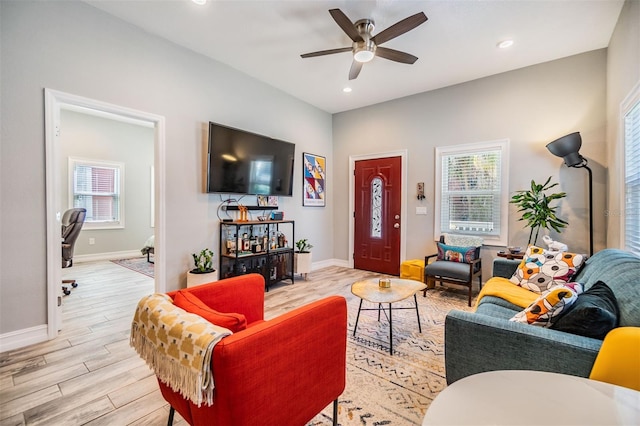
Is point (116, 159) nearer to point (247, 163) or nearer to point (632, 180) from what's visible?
point (247, 163)

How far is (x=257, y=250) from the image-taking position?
400 centimetres

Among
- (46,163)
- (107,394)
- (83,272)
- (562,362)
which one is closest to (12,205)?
(46,163)

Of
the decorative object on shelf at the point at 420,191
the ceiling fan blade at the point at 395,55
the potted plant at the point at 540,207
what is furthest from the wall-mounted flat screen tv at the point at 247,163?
the potted plant at the point at 540,207

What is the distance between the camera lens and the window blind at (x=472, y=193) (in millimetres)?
4043

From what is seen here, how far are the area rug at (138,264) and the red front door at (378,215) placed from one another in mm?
3791

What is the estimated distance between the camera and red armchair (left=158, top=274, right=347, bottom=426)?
98 centimetres

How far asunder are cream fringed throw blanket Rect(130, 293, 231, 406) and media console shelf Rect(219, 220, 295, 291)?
2.47 meters

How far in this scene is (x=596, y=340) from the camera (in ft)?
4.05

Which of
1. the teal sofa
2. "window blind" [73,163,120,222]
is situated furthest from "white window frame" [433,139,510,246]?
"window blind" [73,163,120,222]

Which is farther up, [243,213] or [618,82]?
[618,82]

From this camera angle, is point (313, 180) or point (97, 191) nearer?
point (313, 180)

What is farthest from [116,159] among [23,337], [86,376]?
[86,376]

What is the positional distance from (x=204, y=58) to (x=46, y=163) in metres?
2.15

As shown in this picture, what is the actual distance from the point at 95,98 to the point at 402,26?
300cm
